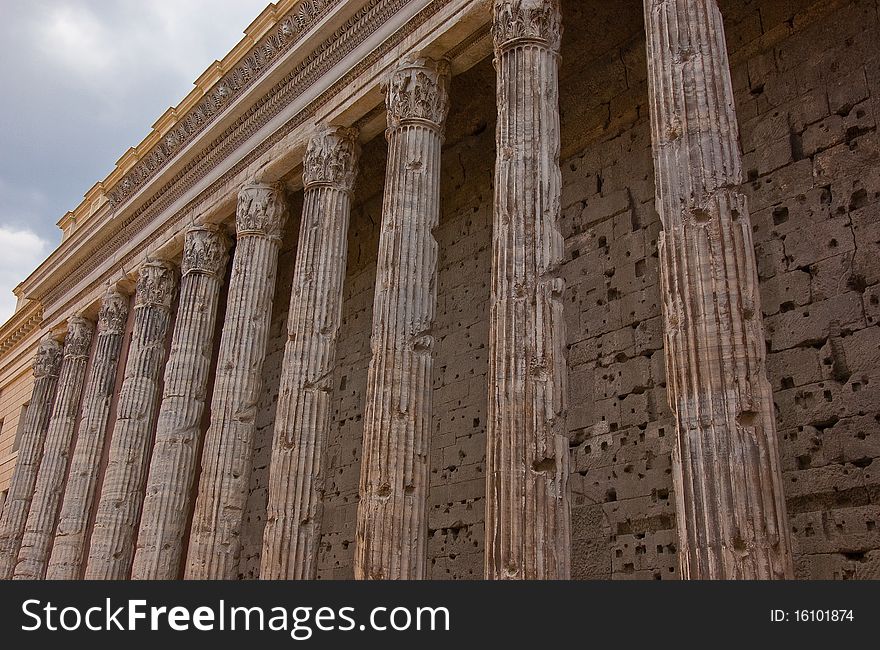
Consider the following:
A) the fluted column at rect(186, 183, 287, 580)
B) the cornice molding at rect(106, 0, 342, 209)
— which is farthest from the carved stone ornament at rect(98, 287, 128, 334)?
the fluted column at rect(186, 183, 287, 580)

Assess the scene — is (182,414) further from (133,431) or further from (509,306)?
(509,306)

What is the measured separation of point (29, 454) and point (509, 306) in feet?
46.7

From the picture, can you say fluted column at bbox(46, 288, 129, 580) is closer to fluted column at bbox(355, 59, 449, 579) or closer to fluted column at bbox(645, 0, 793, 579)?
fluted column at bbox(355, 59, 449, 579)

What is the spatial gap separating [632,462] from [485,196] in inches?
206

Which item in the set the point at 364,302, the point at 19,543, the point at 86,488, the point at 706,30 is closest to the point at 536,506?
the point at 706,30

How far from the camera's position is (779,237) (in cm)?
955

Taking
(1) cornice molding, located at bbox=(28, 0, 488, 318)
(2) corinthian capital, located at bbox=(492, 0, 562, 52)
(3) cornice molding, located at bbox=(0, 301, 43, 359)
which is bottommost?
(2) corinthian capital, located at bbox=(492, 0, 562, 52)

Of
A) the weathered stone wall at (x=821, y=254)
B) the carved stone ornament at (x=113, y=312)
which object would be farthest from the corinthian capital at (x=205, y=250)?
the weathered stone wall at (x=821, y=254)

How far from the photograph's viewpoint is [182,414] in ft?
42.6

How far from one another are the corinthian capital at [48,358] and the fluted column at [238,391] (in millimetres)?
8381

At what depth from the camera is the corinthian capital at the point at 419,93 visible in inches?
408

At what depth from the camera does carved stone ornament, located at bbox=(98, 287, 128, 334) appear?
53.9ft

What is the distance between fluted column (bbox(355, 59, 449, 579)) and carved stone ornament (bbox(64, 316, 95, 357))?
1017 centimetres
